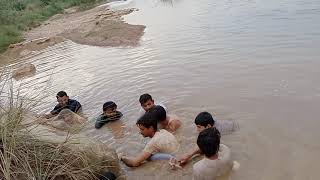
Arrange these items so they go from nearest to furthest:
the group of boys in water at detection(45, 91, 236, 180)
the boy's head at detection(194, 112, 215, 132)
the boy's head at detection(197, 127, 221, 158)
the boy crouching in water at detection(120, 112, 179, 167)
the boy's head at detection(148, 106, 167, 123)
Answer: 1. the boy's head at detection(197, 127, 221, 158)
2. the group of boys in water at detection(45, 91, 236, 180)
3. the boy's head at detection(194, 112, 215, 132)
4. the boy crouching in water at detection(120, 112, 179, 167)
5. the boy's head at detection(148, 106, 167, 123)

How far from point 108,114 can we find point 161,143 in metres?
1.66

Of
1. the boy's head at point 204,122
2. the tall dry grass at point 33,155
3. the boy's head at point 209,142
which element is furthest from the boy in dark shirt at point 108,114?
the boy's head at point 209,142

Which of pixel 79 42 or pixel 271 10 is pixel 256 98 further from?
pixel 79 42

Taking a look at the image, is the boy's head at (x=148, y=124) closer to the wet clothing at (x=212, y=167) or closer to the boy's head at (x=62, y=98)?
the wet clothing at (x=212, y=167)

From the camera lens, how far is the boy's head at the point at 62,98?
26.6 feet

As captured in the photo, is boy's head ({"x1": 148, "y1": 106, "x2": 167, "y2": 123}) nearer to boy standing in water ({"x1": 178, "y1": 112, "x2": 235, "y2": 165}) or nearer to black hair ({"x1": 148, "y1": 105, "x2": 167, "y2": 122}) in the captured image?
black hair ({"x1": 148, "y1": 105, "x2": 167, "y2": 122})

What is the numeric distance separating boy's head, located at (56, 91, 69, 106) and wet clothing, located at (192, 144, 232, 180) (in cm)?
386

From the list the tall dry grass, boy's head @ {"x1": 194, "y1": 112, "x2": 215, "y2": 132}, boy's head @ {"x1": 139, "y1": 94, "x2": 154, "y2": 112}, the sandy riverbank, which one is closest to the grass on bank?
the sandy riverbank

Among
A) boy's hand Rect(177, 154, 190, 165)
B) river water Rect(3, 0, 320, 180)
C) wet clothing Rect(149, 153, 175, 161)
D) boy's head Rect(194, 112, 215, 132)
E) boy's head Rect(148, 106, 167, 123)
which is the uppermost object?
boy's head Rect(194, 112, 215, 132)

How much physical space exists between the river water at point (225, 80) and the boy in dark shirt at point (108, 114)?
136 millimetres

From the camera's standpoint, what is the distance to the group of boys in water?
195 inches

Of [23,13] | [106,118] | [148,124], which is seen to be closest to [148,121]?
[148,124]

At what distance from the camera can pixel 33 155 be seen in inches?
182

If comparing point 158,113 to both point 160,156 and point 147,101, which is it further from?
point 160,156
